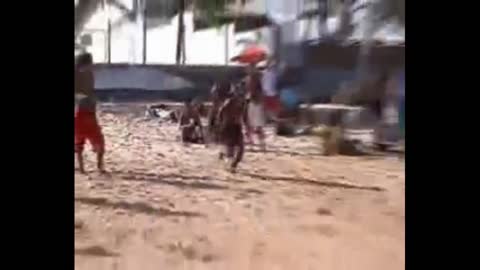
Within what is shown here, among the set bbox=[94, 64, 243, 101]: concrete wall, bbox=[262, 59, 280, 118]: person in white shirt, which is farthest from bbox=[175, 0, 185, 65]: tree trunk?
bbox=[262, 59, 280, 118]: person in white shirt

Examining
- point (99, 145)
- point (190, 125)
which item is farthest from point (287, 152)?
point (99, 145)

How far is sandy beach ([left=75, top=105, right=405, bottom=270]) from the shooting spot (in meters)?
1.84

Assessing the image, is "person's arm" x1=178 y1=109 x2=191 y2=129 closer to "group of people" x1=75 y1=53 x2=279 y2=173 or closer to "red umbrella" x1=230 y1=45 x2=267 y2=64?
"group of people" x1=75 y1=53 x2=279 y2=173

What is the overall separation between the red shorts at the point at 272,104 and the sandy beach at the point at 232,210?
4 centimetres

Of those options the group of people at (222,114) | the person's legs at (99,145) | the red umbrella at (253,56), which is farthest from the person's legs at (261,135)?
the person's legs at (99,145)

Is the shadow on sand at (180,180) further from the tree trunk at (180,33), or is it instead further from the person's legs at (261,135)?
the tree trunk at (180,33)

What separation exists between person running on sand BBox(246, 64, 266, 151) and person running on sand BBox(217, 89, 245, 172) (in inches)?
0.5

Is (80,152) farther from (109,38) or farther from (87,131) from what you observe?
(109,38)

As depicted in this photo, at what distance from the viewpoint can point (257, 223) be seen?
72.7 inches

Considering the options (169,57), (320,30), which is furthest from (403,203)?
(169,57)

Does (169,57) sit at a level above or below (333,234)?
above
